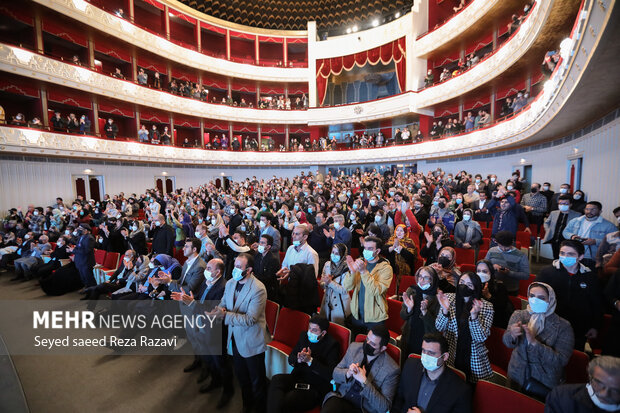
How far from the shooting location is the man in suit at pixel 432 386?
1957mm

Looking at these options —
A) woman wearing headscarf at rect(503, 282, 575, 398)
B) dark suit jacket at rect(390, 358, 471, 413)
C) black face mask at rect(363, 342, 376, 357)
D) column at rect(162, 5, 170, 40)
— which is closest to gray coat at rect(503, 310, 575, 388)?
woman wearing headscarf at rect(503, 282, 575, 398)

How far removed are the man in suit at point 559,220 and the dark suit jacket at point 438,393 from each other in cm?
379

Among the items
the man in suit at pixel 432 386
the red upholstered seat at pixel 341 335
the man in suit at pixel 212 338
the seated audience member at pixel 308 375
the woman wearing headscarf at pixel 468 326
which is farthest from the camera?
the man in suit at pixel 212 338

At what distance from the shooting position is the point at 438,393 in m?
2.00

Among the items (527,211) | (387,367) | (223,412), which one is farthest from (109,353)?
(527,211)

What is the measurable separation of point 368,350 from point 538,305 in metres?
1.29

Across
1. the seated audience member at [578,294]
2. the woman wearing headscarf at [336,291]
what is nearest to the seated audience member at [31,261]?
the woman wearing headscarf at [336,291]

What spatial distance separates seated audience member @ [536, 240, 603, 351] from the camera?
2605 mm

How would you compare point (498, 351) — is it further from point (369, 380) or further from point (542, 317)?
point (369, 380)

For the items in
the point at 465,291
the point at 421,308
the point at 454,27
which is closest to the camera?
the point at 465,291

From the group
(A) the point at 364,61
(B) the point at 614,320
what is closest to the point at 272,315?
(B) the point at 614,320

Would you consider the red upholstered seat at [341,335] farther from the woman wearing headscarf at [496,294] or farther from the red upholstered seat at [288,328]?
the woman wearing headscarf at [496,294]

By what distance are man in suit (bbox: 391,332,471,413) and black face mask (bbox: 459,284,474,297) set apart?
0.52 meters

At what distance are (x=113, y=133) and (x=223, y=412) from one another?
616 inches
